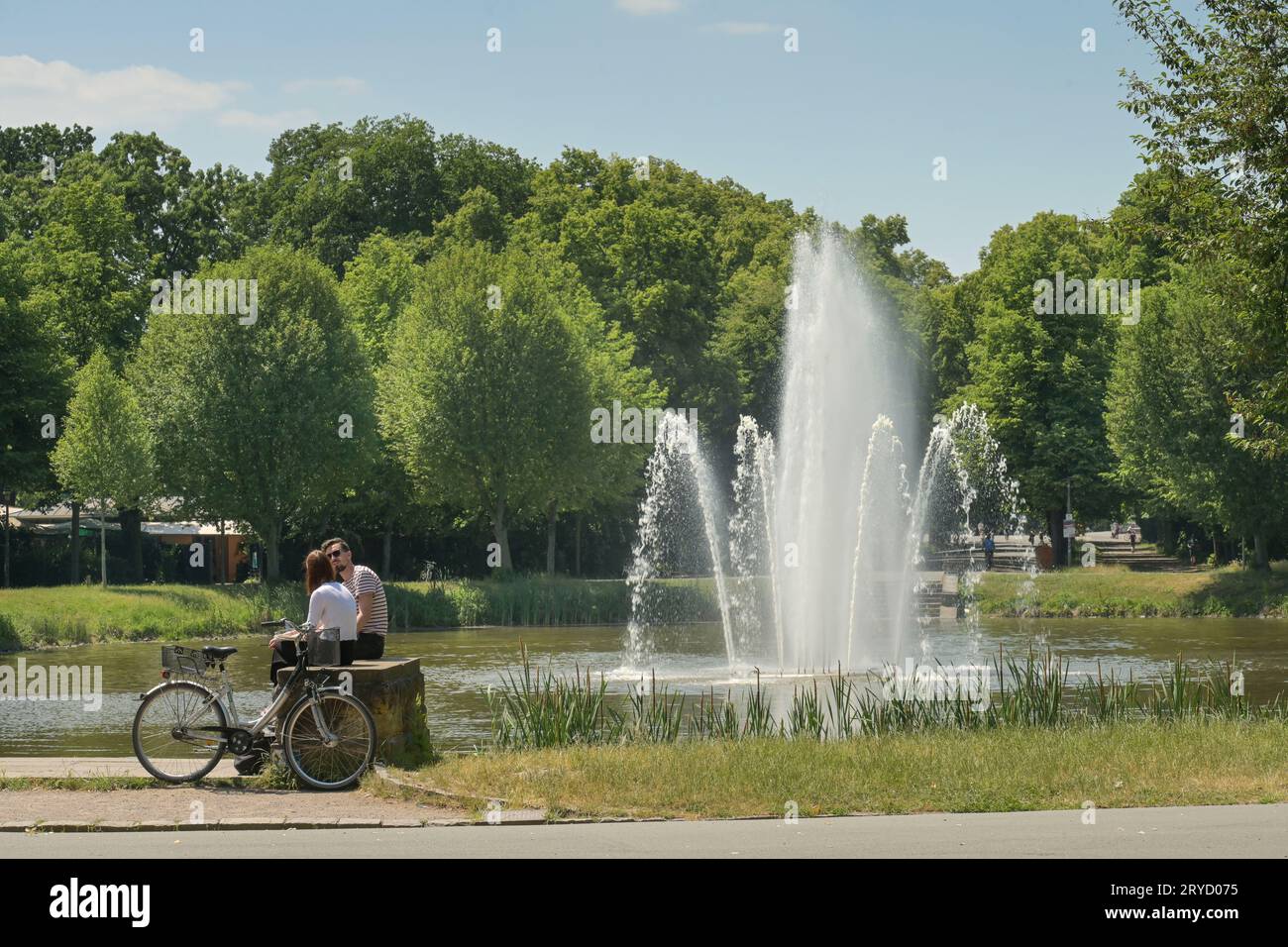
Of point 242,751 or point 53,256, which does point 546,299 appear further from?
point 242,751

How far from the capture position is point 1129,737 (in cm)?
1576

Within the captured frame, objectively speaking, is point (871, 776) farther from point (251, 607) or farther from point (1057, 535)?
point (1057, 535)

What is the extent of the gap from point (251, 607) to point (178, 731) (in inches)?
1352

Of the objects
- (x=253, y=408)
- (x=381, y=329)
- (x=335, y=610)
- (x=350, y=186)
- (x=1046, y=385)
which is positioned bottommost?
(x=335, y=610)

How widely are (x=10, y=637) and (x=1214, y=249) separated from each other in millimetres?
30759

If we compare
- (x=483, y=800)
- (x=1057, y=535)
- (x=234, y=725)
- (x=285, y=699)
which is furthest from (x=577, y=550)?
(x=483, y=800)

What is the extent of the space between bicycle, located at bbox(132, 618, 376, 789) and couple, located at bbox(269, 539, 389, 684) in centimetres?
22

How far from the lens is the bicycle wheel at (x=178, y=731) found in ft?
45.0

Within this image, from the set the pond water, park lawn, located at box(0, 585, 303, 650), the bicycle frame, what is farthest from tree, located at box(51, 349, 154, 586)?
the bicycle frame

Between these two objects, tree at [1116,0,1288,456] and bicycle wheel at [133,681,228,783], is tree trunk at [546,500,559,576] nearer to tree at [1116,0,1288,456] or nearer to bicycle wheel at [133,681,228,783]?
tree at [1116,0,1288,456]

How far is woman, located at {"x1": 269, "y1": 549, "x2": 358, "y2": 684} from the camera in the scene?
45.5 ft

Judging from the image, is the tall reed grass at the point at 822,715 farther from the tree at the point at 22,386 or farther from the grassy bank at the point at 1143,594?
the tree at the point at 22,386

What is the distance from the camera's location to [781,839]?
11125 mm

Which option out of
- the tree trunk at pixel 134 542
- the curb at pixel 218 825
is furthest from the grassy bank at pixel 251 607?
the curb at pixel 218 825
